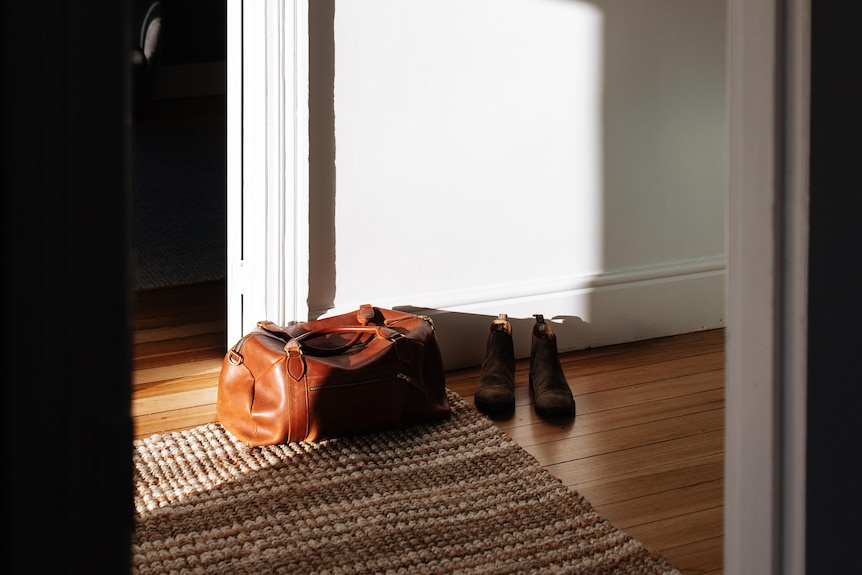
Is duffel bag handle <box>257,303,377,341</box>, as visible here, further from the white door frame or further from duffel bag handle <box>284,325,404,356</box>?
the white door frame

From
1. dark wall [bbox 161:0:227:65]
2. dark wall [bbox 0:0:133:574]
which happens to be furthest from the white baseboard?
dark wall [bbox 161:0:227:65]

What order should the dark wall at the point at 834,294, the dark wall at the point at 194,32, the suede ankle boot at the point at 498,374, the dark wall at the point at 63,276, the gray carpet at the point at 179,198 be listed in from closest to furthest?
the dark wall at the point at 63,276, the dark wall at the point at 834,294, the suede ankle boot at the point at 498,374, the gray carpet at the point at 179,198, the dark wall at the point at 194,32

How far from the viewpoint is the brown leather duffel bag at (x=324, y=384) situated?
2.02 m

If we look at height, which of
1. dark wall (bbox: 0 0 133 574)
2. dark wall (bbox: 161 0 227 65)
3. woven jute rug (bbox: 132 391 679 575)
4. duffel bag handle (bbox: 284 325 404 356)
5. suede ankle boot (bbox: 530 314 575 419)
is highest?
dark wall (bbox: 161 0 227 65)

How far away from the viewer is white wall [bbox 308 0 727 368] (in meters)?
2.38

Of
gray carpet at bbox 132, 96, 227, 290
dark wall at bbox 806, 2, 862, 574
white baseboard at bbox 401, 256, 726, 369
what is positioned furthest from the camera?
gray carpet at bbox 132, 96, 227, 290

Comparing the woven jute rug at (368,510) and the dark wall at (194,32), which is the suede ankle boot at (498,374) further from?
the dark wall at (194,32)

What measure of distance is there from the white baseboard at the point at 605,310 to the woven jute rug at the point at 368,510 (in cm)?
45

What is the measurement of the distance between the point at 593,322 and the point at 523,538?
112 centimetres

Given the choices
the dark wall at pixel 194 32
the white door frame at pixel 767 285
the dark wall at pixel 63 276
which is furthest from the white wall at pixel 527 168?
the dark wall at pixel 194 32

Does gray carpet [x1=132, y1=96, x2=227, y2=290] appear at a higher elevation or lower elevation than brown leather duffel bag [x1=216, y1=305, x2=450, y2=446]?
higher

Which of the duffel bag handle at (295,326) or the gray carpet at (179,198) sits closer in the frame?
the duffel bag handle at (295,326)

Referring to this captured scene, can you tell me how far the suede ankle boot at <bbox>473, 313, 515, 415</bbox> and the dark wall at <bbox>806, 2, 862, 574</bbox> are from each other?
1252 mm

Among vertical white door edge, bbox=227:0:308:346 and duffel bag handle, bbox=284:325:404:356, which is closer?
duffel bag handle, bbox=284:325:404:356
